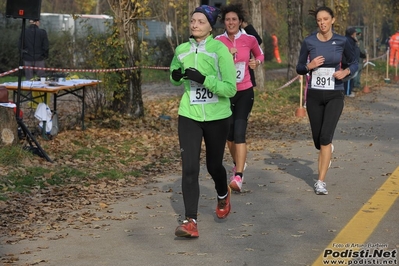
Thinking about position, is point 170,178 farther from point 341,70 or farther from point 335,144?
point 335,144

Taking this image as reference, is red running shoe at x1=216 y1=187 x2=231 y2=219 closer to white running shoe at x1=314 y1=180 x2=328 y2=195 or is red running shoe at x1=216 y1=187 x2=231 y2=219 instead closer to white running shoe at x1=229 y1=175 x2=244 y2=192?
white running shoe at x1=229 y1=175 x2=244 y2=192

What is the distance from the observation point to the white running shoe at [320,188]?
31.5 feet

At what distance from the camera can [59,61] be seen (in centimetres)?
3262

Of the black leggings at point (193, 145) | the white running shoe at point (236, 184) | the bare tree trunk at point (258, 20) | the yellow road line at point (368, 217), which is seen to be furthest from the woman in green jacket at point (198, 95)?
the bare tree trunk at point (258, 20)

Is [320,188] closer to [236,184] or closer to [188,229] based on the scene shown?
[236,184]

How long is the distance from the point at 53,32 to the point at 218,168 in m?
27.3

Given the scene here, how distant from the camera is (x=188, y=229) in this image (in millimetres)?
7328

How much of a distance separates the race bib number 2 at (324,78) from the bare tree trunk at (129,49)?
758 centimetres

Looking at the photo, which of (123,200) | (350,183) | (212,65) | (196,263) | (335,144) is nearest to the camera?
(196,263)

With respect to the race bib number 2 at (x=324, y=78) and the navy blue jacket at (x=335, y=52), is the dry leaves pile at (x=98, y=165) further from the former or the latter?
the navy blue jacket at (x=335, y=52)

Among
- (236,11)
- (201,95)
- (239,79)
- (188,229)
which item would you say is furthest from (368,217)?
(236,11)

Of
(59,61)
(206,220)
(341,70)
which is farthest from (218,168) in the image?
(59,61)

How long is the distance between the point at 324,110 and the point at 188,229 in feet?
9.88

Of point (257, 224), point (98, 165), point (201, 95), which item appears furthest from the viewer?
point (98, 165)
